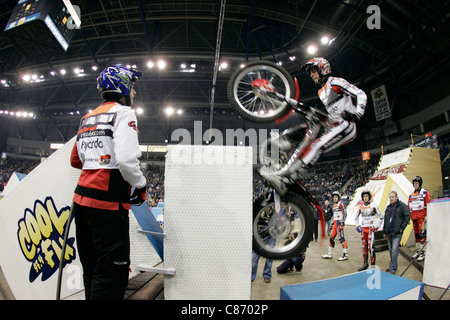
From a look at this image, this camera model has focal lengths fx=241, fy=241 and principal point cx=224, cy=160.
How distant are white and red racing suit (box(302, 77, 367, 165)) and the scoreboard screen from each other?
39.2ft

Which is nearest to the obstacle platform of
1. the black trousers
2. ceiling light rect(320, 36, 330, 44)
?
the black trousers

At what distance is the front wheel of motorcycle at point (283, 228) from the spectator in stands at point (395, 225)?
4996mm

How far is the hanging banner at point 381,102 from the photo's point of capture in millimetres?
18766

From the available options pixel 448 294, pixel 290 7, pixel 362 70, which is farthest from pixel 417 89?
pixel 448 294

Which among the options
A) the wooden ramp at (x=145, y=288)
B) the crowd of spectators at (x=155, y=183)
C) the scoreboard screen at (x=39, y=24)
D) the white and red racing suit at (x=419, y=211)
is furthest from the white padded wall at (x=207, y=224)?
the crowd of spectators at (x=155, y=183)

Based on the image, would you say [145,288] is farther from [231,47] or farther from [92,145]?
[231,47]

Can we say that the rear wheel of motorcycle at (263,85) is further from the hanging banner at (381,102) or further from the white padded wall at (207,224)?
the hanging banner at (381,102)

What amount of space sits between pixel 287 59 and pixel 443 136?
47.4ft

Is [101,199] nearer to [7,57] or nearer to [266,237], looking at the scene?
[266,237]

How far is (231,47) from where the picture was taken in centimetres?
1730

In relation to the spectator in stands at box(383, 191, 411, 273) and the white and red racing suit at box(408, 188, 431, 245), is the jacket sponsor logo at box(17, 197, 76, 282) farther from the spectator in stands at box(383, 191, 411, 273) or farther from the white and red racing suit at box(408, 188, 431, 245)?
the white and red racing suit at box(408, 188, 431, 245)

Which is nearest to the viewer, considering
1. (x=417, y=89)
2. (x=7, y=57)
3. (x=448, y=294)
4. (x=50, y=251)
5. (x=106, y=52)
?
(x=50, y=251)

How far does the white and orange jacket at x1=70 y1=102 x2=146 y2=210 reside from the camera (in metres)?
2.04

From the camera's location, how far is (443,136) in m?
19.3
